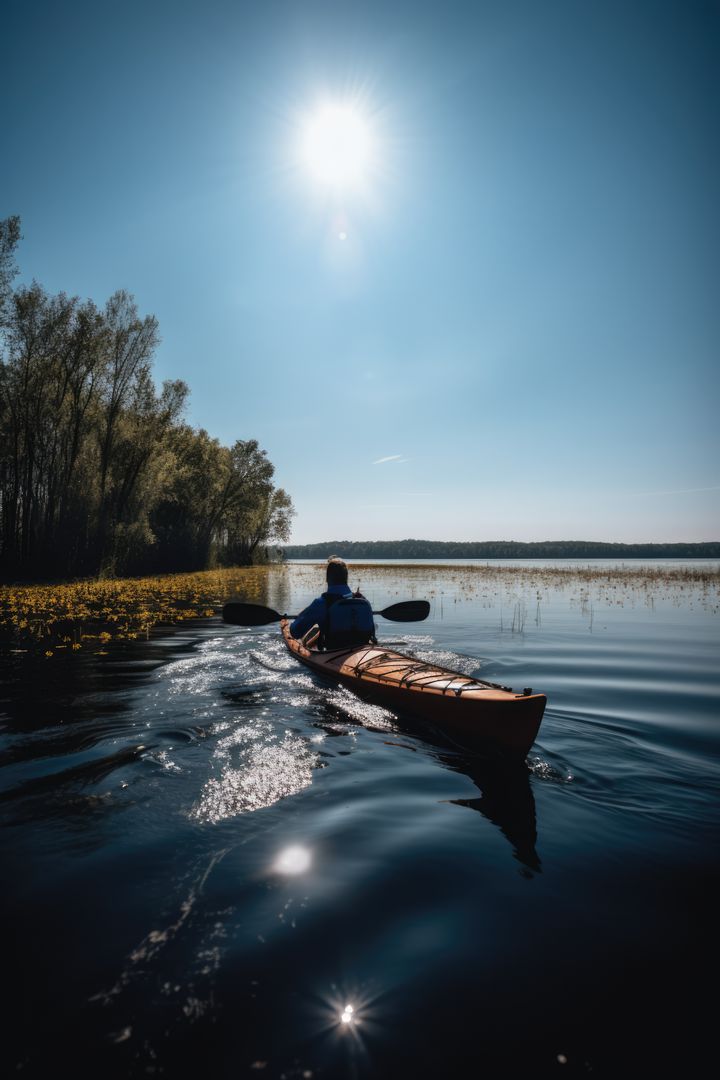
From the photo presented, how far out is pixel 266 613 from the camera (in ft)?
29.9

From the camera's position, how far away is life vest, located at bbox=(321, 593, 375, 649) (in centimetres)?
758

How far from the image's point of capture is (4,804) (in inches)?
138

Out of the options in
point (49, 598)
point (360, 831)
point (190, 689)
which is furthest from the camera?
point (49, 598)

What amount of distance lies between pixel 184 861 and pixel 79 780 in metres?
1.59

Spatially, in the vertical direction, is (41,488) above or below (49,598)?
above

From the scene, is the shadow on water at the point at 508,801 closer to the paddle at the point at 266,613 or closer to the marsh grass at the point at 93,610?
the paddle at the point at 266,613

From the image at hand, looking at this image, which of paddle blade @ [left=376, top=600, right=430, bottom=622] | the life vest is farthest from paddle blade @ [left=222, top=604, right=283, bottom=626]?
paddle blade @ [left=376, top=600, right=430, bottom=622]

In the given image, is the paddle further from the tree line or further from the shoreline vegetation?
the tree line

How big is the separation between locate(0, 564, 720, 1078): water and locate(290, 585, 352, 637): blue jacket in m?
1.89

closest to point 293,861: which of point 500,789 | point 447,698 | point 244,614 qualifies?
point 500,789

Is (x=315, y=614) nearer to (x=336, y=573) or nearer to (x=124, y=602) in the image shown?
(x=336, y=573)

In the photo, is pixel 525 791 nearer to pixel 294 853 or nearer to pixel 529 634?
pixel 294 853

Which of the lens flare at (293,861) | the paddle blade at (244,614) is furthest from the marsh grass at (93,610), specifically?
the lens flare at (293,861)

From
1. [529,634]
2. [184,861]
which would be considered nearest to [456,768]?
[184,861]
